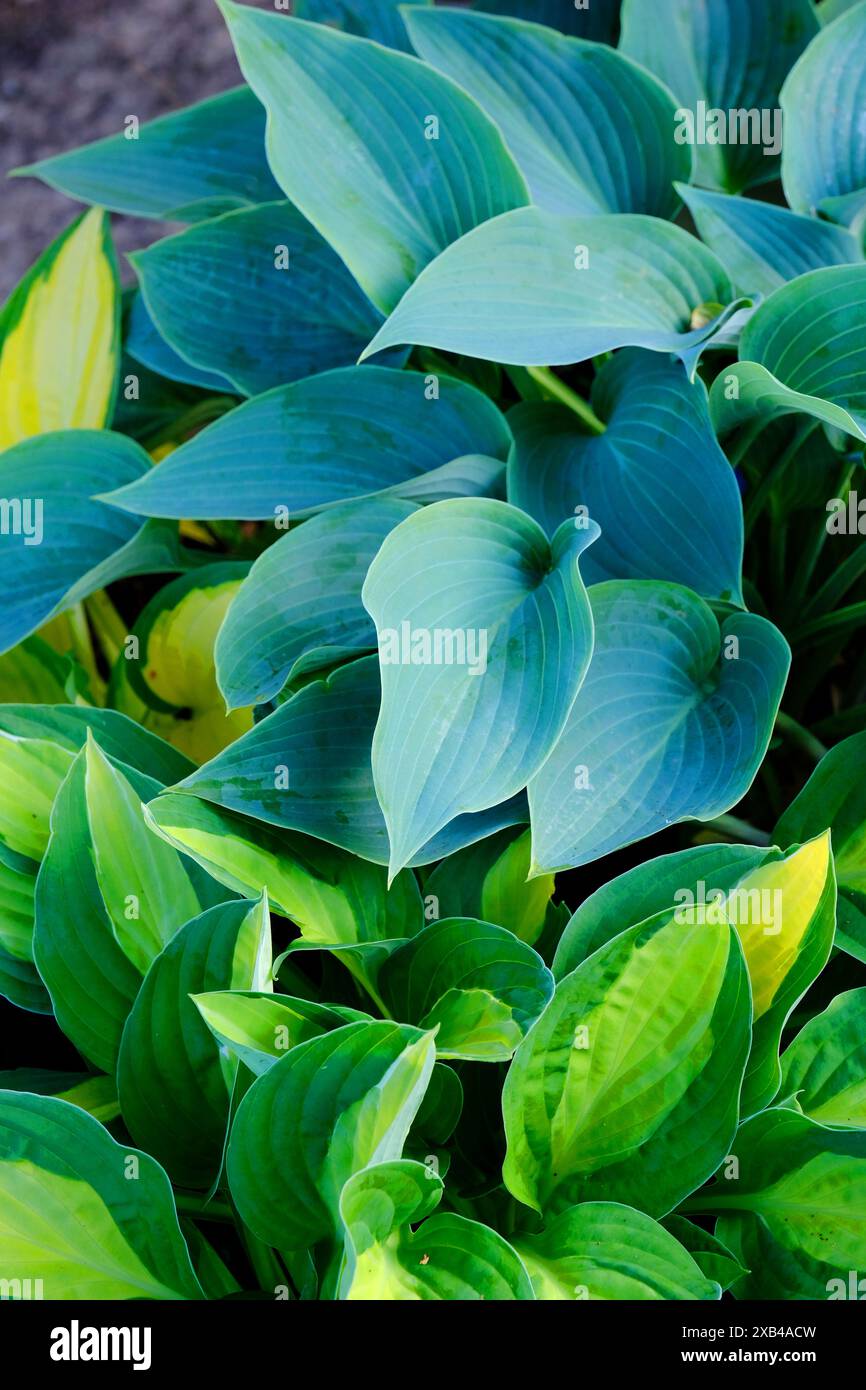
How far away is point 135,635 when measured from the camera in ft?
3.20

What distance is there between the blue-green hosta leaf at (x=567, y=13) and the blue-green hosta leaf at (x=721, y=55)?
0.11 m

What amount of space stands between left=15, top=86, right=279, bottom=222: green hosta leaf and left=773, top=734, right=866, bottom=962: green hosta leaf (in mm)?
775

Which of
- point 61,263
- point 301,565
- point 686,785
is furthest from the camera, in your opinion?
point 61,263

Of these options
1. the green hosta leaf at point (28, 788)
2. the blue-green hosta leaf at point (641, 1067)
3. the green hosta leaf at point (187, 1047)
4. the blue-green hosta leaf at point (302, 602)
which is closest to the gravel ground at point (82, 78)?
the blue-green hosta leaf at point (302, 602)

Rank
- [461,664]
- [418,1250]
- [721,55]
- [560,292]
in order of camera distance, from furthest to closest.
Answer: [721,55] < [560,292] < [461,664] < [418,1250]

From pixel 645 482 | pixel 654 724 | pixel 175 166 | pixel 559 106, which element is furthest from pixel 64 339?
pixel 654 724

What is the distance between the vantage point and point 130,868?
0.73 m

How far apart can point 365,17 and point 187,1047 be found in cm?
95

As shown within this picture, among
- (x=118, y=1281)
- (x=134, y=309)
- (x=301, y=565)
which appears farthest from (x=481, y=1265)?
(x=134, y=309)

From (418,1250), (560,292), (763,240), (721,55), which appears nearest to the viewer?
(418,1250)

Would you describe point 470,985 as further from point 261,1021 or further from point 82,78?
point 82,78

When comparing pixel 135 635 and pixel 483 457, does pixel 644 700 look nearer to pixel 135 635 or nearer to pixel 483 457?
pixel 483 457
